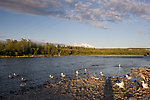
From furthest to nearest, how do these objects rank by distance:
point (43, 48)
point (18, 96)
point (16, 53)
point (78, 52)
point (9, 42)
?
point (78, 52) < point (43, 48) < point (9, 42) < point (16, 53) < point (18, 96)

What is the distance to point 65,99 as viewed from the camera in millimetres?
13953

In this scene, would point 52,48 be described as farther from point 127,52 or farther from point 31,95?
point 31,95

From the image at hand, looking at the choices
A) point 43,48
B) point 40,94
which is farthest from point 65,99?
point 43,48

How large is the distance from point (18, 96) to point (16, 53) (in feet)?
389

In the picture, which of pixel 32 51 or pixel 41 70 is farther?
pixel 32 51

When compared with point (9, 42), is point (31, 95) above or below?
below

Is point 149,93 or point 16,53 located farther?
point 16,53

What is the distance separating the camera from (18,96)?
49.8ft

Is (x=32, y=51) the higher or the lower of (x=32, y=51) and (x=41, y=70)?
the higher

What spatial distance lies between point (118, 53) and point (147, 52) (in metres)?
44.7

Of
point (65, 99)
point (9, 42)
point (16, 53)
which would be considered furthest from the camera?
point (9, 42)

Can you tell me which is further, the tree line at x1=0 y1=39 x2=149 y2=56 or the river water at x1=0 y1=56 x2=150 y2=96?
the tree line at x1=0 y1=39 x2=149 y2=56

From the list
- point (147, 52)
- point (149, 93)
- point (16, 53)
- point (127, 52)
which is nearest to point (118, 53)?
point (127, 52)

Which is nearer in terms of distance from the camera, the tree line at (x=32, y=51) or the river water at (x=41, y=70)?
the river water at (x=41, y=70)
